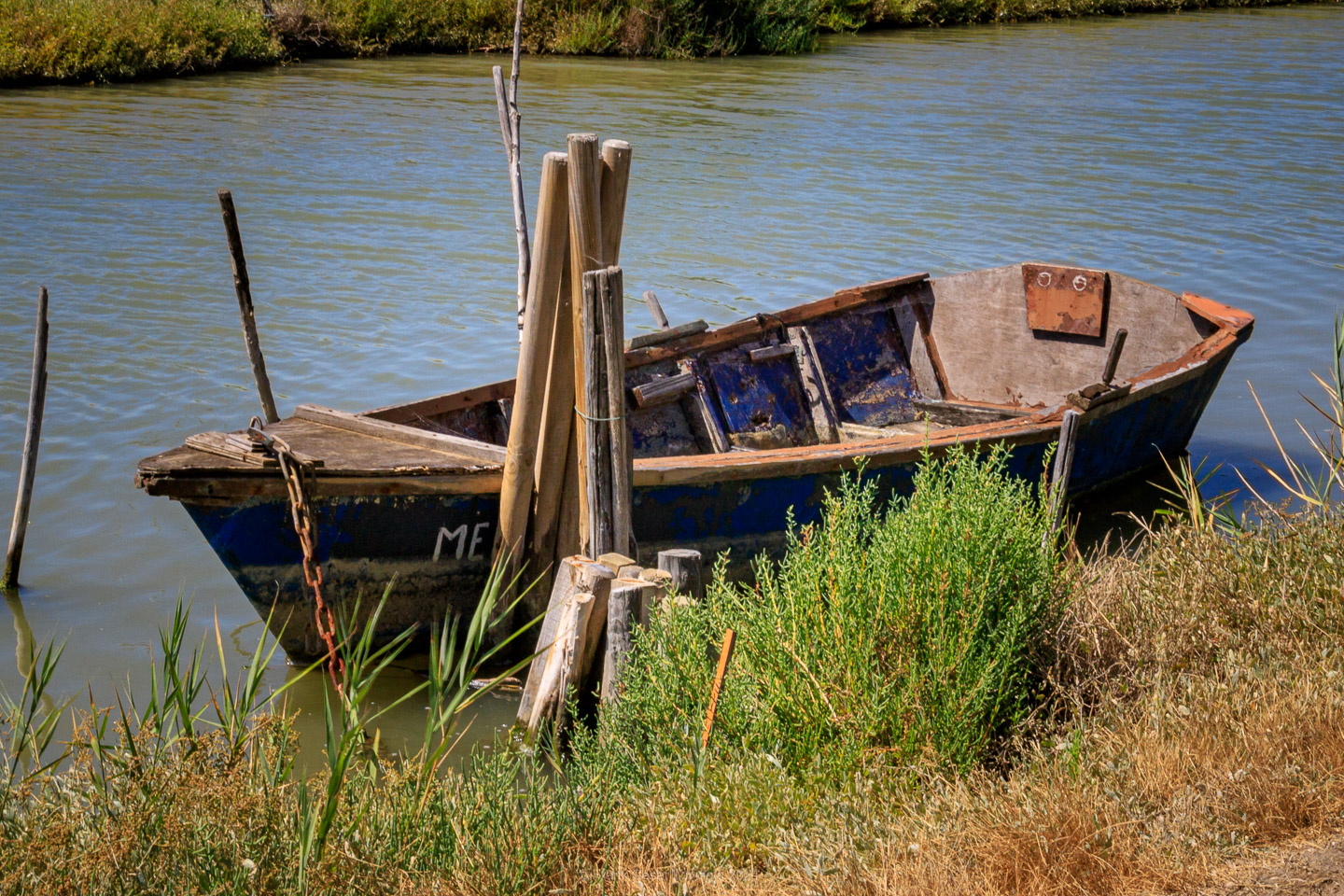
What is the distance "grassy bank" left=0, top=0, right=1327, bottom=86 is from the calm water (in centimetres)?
96

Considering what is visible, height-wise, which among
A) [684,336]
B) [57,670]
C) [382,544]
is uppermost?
[684,336]

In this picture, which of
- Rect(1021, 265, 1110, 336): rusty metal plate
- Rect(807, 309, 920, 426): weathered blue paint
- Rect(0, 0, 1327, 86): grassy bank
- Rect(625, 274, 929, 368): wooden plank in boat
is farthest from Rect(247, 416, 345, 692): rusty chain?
Rect(0, 0, 1327, 86): grassy bank

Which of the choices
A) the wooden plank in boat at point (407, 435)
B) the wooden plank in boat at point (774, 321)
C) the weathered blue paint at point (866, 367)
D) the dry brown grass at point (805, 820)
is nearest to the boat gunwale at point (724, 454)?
the wooden plank in boat at point (774, 321)

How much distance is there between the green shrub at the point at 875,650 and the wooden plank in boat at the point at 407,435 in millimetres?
1577

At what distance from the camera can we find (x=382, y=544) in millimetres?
5359

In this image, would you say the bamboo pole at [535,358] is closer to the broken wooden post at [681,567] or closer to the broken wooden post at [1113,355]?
the broken wooden post at [681,567]

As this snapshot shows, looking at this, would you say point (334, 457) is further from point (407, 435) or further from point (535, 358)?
point (535, 358)

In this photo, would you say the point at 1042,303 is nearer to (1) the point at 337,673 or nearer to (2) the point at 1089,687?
(2) the point at 1089,687

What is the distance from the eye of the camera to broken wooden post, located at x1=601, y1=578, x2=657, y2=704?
4.62 m

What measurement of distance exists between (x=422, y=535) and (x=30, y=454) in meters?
2.37

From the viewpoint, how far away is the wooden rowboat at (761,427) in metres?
5.21

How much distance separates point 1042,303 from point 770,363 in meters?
2.46

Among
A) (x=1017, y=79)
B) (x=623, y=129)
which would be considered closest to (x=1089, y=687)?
(x=623, y=129)

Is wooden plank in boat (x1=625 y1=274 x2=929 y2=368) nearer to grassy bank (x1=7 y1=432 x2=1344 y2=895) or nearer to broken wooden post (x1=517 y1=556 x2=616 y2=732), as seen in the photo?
Result: broken wooden post (x1=517 y1=556 x2=616 y2=732)
